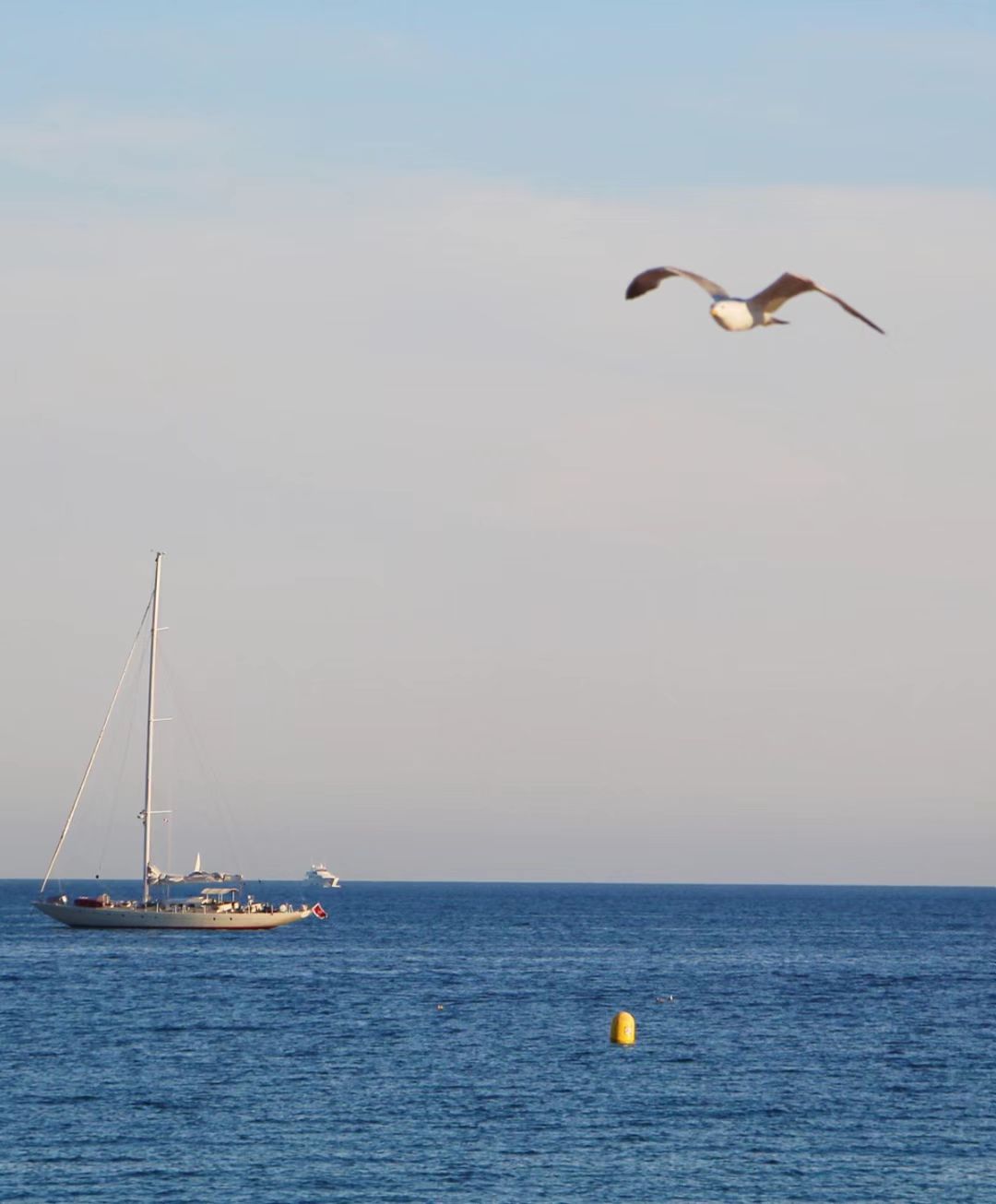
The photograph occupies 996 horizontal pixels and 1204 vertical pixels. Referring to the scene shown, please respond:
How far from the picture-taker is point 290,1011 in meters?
99.8

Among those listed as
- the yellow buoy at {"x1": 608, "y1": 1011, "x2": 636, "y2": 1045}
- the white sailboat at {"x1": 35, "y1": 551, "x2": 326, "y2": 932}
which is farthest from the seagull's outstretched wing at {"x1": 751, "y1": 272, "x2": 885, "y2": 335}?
the white sailboat at {"x1": 35, "y1": 551, "x2": 326, "y2": 932}

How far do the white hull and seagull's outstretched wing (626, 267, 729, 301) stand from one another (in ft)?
439

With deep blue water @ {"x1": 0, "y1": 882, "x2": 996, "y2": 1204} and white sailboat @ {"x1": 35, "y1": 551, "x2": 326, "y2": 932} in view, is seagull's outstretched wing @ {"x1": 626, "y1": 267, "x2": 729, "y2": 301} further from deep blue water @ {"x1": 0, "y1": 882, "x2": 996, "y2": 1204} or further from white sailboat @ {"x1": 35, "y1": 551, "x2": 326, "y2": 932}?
white sailboat @ {"x1": 35, "y1": 551, "x2": 326, "y2": 932}

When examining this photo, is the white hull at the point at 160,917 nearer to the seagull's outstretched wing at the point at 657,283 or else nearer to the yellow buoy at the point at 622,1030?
the yellow buoy at the point at 622,1030

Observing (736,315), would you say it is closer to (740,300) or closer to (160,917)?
(740,300)

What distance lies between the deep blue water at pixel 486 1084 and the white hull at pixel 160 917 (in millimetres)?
17036

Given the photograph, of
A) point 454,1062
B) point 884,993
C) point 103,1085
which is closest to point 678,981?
point 884,993

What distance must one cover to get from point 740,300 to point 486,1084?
179 ft

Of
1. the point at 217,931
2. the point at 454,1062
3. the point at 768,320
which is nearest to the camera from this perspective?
the point at 768,320

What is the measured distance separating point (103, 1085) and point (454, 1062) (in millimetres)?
14535

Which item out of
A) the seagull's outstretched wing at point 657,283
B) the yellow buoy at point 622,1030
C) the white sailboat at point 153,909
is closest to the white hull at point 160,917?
the white sailboat at point 153,909

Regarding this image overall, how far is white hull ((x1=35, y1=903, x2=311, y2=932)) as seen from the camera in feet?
498

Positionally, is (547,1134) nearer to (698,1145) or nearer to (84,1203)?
(698,1145)

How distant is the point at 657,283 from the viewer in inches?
894
